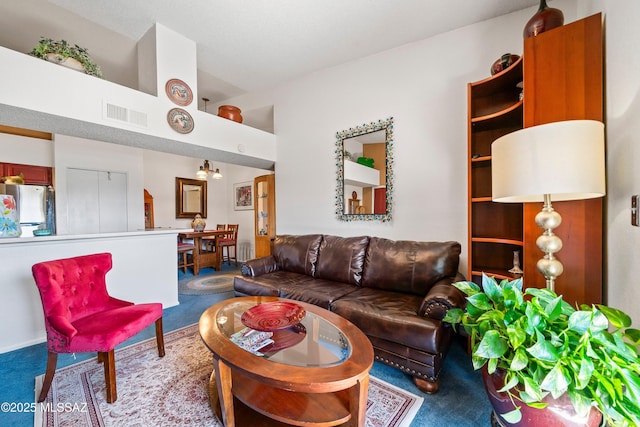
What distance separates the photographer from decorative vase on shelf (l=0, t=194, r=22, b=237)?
2.13 m

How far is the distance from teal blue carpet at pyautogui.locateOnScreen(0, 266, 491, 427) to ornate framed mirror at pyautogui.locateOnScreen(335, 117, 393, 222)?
1.58m

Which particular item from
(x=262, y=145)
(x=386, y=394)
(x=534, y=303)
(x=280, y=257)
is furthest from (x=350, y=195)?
(x=534, y=303)

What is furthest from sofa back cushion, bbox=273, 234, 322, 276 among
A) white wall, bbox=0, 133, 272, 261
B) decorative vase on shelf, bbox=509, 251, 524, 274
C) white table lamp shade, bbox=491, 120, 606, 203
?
white wall, bbox=0, 133, 272, 261

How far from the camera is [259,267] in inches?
122

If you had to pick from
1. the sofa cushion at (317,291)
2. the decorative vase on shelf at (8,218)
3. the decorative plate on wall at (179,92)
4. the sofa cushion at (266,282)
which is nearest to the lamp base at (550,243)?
the sofa cushion at (317,291)

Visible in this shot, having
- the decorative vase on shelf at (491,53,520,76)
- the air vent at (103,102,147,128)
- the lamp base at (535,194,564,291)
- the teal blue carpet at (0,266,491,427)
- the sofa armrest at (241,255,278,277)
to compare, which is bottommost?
the teal blue carpet at (0,266,491,427)

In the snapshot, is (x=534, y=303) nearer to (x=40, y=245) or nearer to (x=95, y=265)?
(x=95, y=265)

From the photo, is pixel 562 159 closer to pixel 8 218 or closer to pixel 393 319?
pixel 393 319

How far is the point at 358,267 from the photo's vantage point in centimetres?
269

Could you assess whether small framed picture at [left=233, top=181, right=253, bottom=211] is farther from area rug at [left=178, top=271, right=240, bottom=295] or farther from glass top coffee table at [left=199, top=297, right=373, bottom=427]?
glass top coffee table at [left=199, top=297, right=373, bottom=427]

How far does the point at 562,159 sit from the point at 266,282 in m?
2.49

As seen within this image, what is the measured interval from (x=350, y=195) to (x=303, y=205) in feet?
2.67

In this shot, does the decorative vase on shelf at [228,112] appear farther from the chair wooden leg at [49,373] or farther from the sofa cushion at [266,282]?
the chair wooden leg at [49,373]

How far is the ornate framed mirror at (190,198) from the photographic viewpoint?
5.97 meters
